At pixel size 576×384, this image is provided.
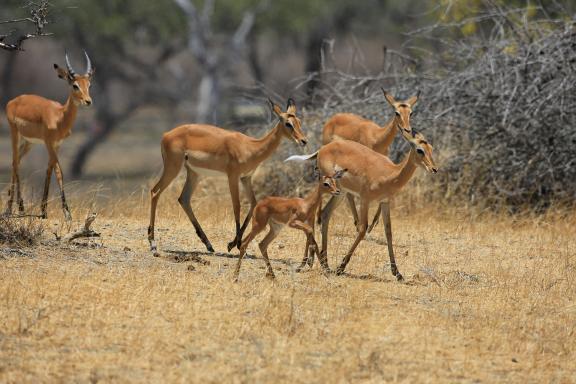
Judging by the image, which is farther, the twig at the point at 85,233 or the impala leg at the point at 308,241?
the twig at the point at 85,233

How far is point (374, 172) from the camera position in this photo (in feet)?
29.1

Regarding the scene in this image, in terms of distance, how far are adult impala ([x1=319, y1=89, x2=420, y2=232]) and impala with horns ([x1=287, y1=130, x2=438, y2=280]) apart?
5.07ft

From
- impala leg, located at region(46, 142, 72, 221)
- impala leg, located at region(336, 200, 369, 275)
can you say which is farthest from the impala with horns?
impala leg, located at region(46, 142, 72, 221)

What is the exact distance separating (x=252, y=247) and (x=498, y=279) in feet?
7.78

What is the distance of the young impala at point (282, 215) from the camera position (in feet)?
27.3

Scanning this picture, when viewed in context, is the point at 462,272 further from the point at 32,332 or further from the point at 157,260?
the point at 32,332

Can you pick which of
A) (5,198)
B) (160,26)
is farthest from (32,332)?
(160,26)

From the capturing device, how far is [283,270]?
883 cm

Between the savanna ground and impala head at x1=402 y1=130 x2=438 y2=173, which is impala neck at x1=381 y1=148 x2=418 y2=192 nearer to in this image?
impala head at x1=402 y1=130 x2=438 y2=173

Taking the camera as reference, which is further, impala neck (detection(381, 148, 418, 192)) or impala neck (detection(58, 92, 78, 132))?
impala neck (detection(58, 92, 78, 132))

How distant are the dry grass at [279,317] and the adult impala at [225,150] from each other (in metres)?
0.64

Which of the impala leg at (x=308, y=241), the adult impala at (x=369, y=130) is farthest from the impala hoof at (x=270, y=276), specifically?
the adult impala at (x=369, y=130)

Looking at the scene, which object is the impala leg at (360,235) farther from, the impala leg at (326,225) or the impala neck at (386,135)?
the impala neck at (386,135)

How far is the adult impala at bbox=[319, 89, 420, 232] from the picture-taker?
35.0 ft
